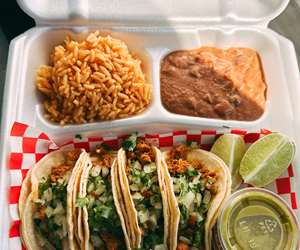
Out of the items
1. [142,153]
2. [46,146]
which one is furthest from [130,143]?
[46,146]

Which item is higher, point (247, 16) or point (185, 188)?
point (247, 16)

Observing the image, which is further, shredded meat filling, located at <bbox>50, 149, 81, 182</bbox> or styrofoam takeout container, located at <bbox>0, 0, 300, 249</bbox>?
styrofoam takeout container, located at <bbox>0, 0, 300, 249</bbox>

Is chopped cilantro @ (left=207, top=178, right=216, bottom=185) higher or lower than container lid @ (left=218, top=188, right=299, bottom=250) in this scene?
higher

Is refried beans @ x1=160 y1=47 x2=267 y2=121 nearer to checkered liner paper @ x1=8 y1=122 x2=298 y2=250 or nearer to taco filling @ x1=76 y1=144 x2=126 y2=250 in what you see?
checkered liner paper @ x1=8 y1=122 x2=298 y2=250

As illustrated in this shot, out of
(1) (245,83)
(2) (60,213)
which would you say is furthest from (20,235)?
(1) (245,83)

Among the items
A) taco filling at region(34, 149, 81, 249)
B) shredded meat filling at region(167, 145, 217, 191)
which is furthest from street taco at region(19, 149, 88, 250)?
shredded meat filling at region(167, 145, 217, 191)

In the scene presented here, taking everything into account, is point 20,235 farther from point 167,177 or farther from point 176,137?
point 176,137
